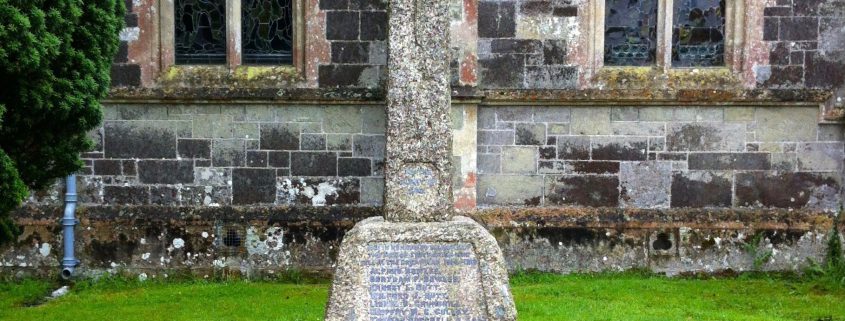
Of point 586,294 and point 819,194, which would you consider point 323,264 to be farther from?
point 819,194

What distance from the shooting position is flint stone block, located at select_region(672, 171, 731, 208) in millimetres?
11273

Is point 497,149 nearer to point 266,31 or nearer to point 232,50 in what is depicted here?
point 266,31

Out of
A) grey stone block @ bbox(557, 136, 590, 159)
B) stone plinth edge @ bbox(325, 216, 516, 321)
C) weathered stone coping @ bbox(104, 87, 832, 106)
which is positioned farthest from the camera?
grey stone block @ bbox(557, 136, 590, 159)

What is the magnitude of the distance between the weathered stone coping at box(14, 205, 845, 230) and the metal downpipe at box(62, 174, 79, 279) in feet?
0.46

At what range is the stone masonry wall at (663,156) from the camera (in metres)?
11.2

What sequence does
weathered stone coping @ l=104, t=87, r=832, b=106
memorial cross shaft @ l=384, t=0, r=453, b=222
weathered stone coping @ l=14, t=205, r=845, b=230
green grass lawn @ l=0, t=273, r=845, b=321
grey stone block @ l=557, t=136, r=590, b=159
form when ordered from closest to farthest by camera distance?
memorial cross shaft @ l=384, t=0, r=453, b=222 → green grass lawn @ l=0, t=273, r=845, b=321 → weathered stone coping @ l=104, t=87, r=832, b=106 → weathered stone coping @ l=14, t=205, r=845, b=230 → grey stone block @ l=557, t=136, r=590, b=159

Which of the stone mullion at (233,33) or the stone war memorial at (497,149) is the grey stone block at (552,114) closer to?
the stone war memorial at (497,149)

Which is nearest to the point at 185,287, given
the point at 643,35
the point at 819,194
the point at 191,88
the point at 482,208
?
the point at 191,88

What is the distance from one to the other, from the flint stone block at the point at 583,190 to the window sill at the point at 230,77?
3.02m

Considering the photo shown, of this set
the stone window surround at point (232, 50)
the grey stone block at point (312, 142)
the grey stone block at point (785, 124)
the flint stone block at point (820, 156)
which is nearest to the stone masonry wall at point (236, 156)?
the grey stone block at point (312, 142)

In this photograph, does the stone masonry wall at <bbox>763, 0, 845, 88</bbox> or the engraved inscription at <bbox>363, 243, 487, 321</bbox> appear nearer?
the engraved inscription at <bbox>363, 243, 487, 321</bbox>

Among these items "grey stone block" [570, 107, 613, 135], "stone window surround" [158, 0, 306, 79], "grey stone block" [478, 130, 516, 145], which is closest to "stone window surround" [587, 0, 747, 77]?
"grey stone block" [570, 107, 613, 135]

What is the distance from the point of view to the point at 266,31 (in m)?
11.5

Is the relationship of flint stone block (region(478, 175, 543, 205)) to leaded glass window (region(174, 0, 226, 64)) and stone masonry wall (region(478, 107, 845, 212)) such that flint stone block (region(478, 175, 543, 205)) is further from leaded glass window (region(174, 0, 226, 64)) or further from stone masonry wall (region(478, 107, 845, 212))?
leaded glass window (region(174, 0, 226, 64))
